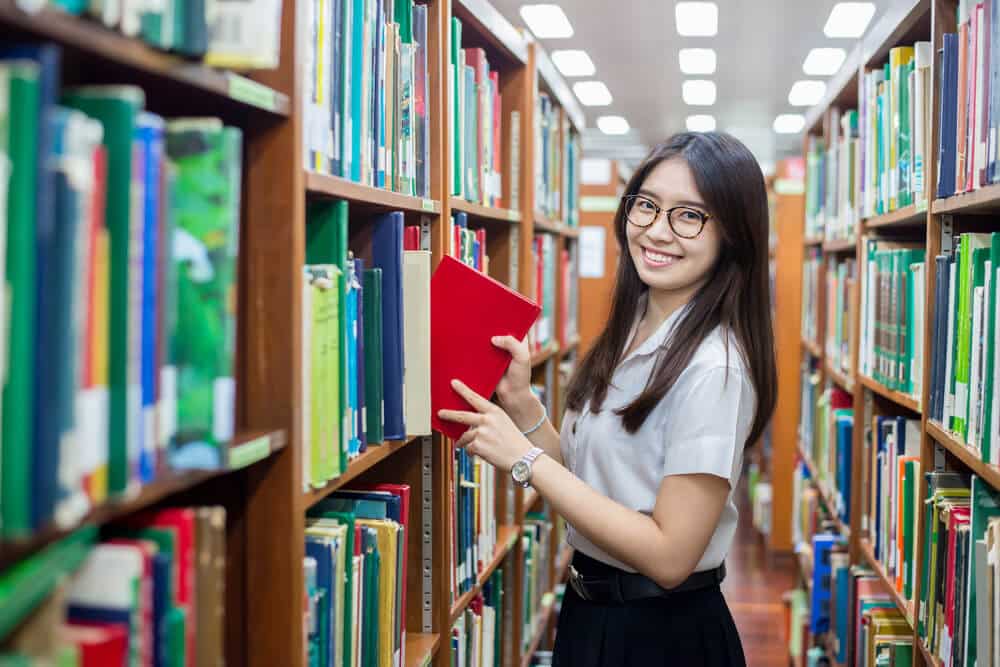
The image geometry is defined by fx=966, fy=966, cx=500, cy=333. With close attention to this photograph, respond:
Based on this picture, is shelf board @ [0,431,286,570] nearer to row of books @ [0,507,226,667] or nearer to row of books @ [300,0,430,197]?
row of books @ [0,507,226,667]

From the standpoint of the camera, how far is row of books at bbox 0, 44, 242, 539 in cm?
71

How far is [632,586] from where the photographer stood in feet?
5.53

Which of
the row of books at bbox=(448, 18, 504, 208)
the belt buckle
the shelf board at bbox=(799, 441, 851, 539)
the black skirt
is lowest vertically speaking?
the shelf board at bbox=(799, 441, 851, 539)

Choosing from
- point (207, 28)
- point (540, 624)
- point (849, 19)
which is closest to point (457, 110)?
point (207, 28)

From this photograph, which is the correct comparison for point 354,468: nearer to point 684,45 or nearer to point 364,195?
point 364,195

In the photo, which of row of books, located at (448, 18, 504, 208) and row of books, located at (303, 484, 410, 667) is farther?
row of books, located at (448, 18, 504, 208)

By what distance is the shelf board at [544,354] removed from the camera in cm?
296

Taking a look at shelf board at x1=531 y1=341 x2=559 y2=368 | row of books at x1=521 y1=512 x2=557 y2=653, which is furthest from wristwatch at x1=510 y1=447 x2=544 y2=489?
row of books at x1=521 y1=512 x2=557 y2=653

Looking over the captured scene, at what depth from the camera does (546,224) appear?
10.5 feet

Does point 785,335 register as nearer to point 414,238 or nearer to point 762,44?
point 762,44

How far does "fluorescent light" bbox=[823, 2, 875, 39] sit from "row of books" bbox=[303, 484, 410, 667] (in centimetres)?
401

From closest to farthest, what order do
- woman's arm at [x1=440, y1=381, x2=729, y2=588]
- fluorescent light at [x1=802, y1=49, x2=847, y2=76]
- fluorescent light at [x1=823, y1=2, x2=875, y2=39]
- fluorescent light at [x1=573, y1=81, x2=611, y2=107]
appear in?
woman's arm at [x1=440, y1=381, x2=729, y2=588] → fluorescent light at [x1=823, y1=2, x2=875, y2=39] → fluorescent light at [x1=802, y1=49, x2=847, y2=76] → fluorescent light at [x1=573, y1=81, x2=611, y2=107]

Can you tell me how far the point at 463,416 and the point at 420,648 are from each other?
0.52 metres

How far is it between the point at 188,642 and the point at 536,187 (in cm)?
230
